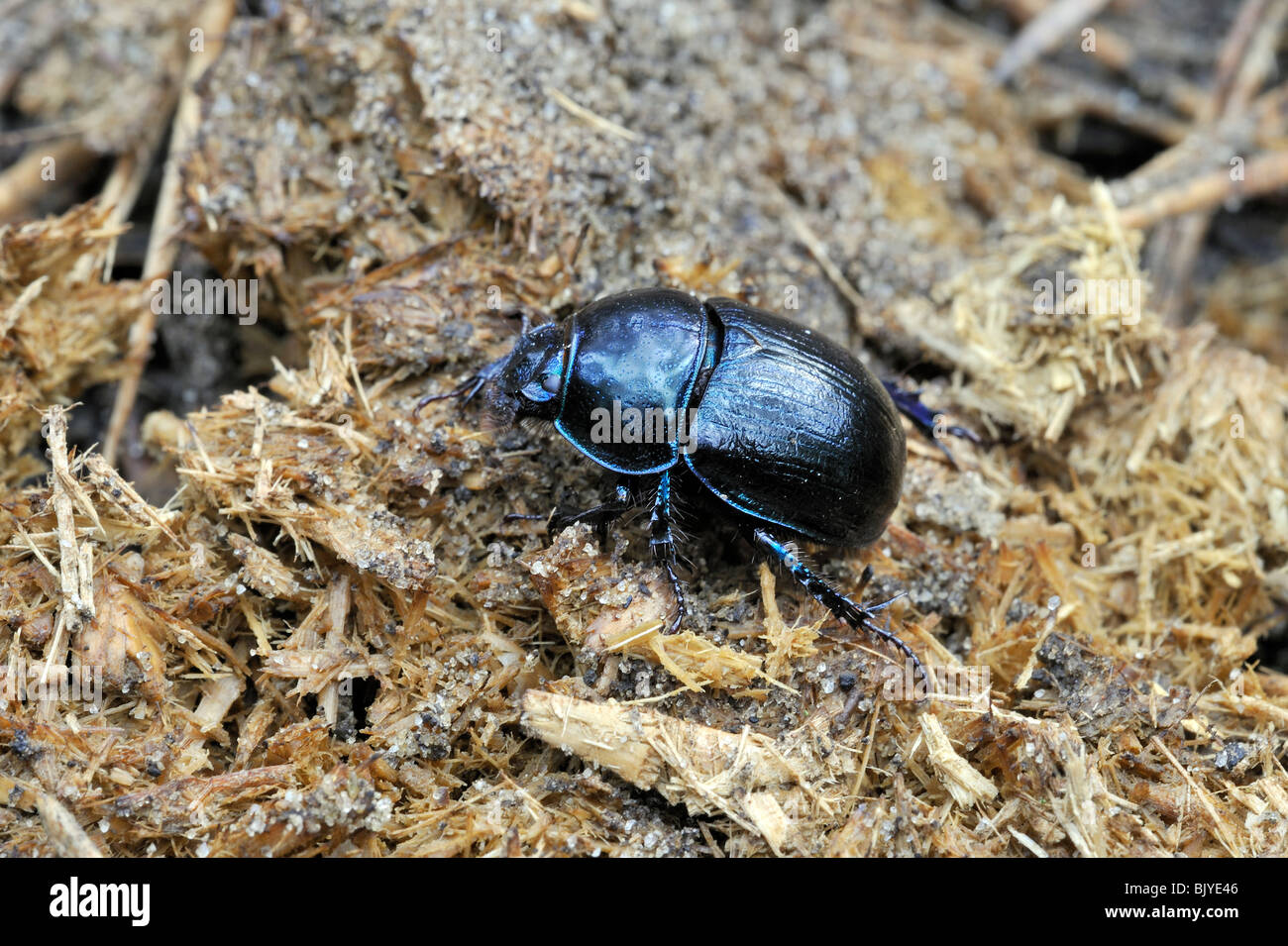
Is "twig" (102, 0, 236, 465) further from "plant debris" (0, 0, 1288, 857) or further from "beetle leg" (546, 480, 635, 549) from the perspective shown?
"beetle leg" (546, 480, 635, 549)

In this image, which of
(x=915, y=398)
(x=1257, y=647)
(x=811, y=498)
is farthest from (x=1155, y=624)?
(x=811, y=498)

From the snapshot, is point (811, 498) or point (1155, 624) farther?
point (1155, 624)

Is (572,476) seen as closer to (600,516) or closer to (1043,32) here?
(600,516)

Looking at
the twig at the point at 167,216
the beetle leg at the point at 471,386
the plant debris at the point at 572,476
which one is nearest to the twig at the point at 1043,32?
the plant debris at the point at 572,476

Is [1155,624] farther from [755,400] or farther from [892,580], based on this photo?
[755,400]

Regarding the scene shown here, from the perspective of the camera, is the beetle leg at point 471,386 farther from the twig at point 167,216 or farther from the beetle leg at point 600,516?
the twig at point 167,216

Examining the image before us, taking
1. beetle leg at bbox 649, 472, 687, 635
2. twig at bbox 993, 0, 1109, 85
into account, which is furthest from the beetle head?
twig at bbox 993, 0, 1109, 85
